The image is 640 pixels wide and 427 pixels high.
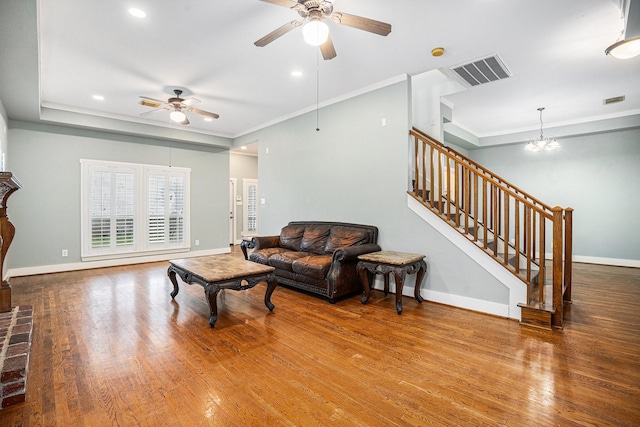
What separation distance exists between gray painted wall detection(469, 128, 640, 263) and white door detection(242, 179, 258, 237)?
7662 millimetres

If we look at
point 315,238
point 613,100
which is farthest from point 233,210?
point 613,100

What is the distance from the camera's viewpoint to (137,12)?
2.81m

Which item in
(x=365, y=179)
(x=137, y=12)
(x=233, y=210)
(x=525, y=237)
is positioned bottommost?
(x=525, y=237)

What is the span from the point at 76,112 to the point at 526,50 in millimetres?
7092

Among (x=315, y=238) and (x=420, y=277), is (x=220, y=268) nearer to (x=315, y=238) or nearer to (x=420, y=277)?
(x=315, y=238)

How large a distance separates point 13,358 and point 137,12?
116 inches

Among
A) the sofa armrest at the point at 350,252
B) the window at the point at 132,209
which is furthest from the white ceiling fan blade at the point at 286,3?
the window at the point at 132,209

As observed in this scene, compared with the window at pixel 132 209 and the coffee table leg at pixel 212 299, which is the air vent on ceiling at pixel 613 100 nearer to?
the coffee table leg at pixel 212 299

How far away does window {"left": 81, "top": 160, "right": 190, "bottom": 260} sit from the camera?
591 centimetres

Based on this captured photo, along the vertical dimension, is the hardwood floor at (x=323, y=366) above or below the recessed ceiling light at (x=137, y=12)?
below

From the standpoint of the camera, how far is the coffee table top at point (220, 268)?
10.2 feet

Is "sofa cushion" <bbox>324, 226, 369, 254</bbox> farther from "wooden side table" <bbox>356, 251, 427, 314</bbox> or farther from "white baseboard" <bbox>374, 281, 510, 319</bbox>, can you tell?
"white baseboard" <bbox>374, 281, 510, 319</bbox>

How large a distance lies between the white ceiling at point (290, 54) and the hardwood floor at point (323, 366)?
9.43ft

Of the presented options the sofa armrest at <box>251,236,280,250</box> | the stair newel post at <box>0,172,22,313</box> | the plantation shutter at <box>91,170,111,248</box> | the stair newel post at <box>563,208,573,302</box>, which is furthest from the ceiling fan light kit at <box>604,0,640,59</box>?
the plantation shutter at <box>91,170,111,248</box>
